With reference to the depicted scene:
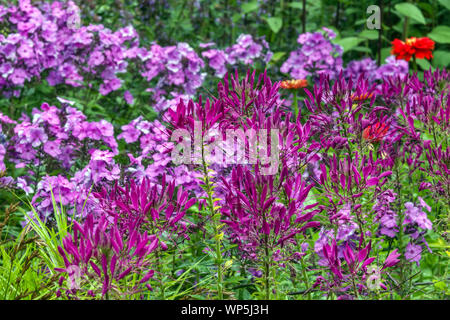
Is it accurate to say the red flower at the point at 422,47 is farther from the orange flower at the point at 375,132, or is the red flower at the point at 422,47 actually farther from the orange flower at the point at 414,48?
the orange flower at the point at 375,132

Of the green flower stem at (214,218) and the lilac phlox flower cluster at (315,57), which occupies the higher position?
the lilac phlox flower cluster at (315,57)

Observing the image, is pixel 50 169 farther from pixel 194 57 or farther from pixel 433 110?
pixel 433 110

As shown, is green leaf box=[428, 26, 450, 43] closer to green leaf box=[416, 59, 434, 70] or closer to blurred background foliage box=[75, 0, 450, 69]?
blurred background foliage box=[75, 0, 450, 69]

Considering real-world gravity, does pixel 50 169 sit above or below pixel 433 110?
below

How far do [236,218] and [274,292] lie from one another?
37 centimetres

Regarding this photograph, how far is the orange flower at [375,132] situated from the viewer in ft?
6.74

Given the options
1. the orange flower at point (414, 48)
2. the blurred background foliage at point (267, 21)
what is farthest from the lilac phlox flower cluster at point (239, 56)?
the orange flower at point (414, 48)

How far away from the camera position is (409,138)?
2.38 metres

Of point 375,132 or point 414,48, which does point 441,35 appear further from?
point 375,132

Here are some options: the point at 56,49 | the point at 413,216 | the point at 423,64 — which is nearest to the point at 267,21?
the point at 423,64

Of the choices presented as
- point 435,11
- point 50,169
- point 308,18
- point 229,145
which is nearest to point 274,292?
point 229,145

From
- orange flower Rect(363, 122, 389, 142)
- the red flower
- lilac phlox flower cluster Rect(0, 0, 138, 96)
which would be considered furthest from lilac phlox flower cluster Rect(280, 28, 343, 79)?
orange flower Rect(363, 122, 389, 142)

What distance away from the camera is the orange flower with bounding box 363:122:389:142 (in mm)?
2055
